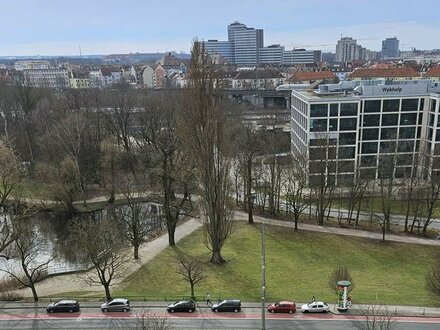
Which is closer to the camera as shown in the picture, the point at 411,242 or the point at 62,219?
the point at 411,242

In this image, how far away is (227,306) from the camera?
112 ft

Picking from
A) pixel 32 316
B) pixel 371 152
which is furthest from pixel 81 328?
pixel 371 152

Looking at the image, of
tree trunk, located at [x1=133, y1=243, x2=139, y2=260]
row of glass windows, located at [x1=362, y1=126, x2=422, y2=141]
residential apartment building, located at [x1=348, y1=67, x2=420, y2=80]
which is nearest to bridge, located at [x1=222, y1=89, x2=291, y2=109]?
residential apartment building, located at [x1=348, y1=67, x2=420, y2=80]

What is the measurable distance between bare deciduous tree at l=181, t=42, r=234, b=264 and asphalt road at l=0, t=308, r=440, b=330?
1174 cm

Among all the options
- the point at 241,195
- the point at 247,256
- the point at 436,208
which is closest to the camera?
the point at 247,256

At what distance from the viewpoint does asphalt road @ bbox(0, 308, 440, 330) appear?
32188 mm

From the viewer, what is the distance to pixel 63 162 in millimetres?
65125

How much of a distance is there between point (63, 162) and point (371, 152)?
54802 mm

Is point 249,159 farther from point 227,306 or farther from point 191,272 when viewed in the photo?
point 227,306

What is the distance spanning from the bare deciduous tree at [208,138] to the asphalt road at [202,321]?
11.7m

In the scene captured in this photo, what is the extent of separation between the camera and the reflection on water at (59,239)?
159ft

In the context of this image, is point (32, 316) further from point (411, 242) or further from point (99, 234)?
point (411, 242)

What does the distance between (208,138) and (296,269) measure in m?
17.3

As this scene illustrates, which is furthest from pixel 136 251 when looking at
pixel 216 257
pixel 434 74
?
pixel 434 74
